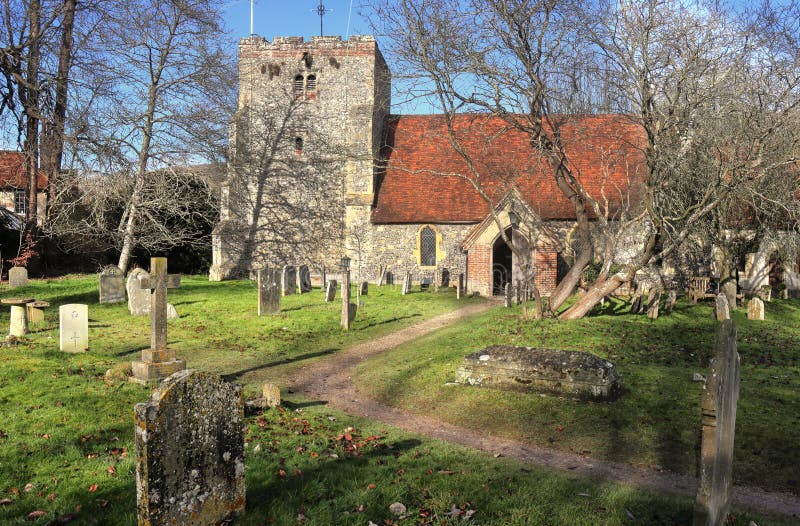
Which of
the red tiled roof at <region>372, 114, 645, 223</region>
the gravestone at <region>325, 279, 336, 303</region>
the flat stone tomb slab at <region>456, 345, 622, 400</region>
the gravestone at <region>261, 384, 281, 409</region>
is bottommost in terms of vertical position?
the gravestone at <region>261, 384, 281, 409</region>

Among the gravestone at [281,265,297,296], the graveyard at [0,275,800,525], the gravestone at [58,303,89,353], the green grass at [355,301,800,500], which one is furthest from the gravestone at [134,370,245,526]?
the gravestone at [281,265,297,296]

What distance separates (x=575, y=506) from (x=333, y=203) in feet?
79.2

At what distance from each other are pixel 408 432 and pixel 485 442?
99 cm

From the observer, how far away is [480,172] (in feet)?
89.7

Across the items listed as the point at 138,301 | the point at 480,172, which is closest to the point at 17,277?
the point at 138,301

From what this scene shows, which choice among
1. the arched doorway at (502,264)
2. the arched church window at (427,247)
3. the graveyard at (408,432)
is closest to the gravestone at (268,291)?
the graveyard at (408,432)

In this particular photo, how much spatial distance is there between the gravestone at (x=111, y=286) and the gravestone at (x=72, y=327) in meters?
6.75

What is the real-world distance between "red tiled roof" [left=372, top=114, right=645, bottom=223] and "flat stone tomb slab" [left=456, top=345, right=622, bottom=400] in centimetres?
1574

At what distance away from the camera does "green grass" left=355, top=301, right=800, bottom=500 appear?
702 cm

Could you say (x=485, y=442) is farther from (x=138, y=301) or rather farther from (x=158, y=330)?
(x=138, y=301)

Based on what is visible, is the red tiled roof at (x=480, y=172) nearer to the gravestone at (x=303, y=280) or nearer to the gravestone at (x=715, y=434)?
the gravestone at (x=303, y=280)

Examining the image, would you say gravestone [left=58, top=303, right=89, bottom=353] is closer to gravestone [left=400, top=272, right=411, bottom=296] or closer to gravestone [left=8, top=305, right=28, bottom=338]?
gravestone [left=8, top=305, right=28, bottom=338]

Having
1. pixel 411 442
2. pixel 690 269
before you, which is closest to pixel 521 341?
pixel 411 442

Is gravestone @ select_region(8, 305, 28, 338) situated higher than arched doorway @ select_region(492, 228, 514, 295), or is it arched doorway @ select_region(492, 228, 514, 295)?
arched doorway @ select_region(492, 228, 514, 295)
